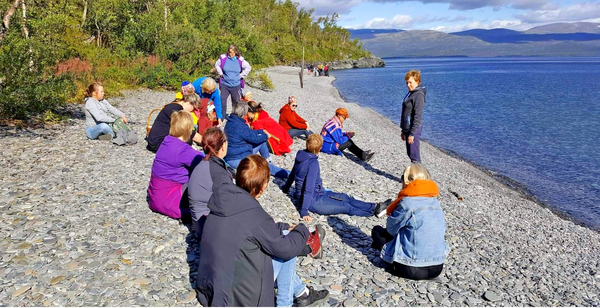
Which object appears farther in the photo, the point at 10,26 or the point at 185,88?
the point at 10,26

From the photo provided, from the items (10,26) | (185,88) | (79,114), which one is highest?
(10,26)

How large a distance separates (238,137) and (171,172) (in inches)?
116

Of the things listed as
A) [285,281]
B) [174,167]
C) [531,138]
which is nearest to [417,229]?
[285,281]

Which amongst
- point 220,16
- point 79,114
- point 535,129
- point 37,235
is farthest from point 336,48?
point 37,235

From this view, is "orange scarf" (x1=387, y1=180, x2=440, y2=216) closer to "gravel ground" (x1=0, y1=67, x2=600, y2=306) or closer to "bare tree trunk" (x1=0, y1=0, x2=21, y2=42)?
"gravel ground" (x1=0, y1=67, x2=600, y2=306)

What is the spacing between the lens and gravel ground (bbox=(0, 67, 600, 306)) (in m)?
4.73

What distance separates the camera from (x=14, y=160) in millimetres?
8508

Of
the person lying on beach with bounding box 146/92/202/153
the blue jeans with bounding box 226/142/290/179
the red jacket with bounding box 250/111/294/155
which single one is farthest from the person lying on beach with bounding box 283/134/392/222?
the red jacket with bounding box 250/111/294/155

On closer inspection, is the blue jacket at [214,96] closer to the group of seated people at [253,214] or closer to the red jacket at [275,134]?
the red jacket at [275,134]

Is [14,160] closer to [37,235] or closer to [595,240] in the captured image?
[37,235]

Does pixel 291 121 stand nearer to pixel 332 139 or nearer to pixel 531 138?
pixel 332 139

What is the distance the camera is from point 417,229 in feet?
16.8

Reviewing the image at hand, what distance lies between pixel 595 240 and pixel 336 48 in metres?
120

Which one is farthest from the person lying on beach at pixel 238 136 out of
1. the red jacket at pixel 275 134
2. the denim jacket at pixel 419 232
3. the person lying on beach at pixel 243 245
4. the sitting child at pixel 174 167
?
the person lying on beach at pixel 243 245
